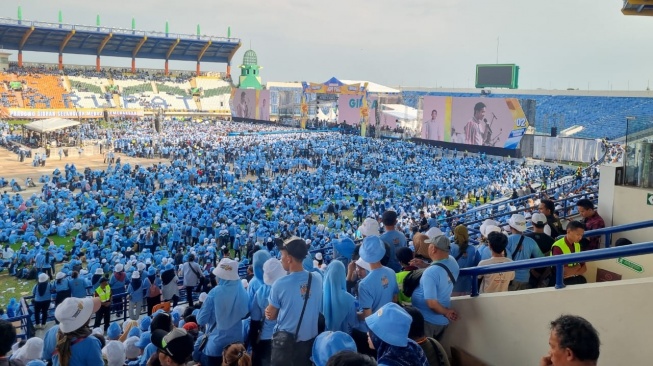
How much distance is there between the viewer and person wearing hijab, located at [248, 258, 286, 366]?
12.7 ft

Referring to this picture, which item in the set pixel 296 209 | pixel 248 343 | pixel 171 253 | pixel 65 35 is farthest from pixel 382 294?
pixel 65 35

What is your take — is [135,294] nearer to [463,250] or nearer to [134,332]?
[134,332]

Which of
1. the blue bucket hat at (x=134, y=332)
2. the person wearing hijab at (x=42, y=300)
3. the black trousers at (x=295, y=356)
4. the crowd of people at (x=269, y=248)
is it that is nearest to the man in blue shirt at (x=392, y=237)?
the crowd of people at (x=269, y=248)

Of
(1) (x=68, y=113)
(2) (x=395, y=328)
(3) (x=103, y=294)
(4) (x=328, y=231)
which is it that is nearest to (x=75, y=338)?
(2) (x=395, y=328)

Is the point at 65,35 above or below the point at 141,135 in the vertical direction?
above

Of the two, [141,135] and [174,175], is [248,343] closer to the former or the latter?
[174,175]

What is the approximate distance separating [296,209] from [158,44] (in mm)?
48420

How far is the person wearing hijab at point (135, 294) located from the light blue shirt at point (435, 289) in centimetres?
602

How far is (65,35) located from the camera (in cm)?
5341

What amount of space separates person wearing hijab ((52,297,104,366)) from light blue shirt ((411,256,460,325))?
2045mm

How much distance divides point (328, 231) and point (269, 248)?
2.62 metres

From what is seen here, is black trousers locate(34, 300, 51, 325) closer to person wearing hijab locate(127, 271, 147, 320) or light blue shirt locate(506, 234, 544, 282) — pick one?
person wearing hijab locate(127, 271, 147, 320)

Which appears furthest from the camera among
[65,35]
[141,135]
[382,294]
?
[65,35]

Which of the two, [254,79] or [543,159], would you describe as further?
[254,79]
